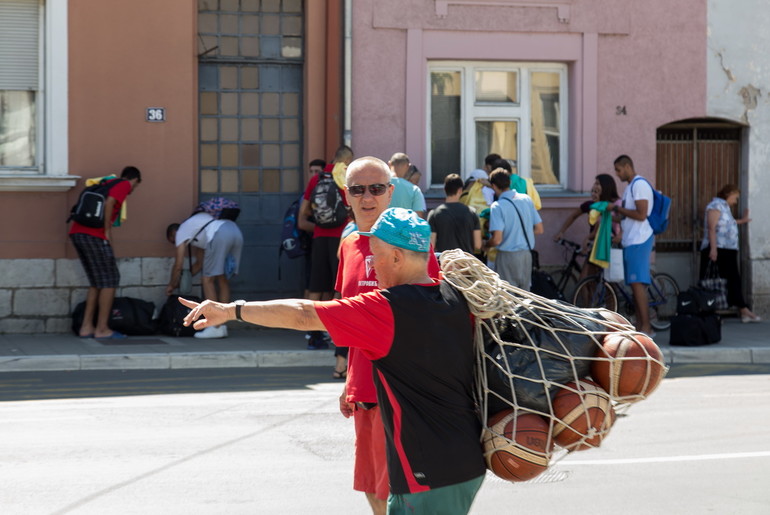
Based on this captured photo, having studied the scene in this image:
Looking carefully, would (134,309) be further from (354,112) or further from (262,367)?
(354,112)

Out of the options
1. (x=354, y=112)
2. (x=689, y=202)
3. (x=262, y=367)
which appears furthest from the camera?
(x=689, y=202)

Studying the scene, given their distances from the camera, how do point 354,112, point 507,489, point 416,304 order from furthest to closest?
1. point 354,112
2. point 507,489
3. point 416,304

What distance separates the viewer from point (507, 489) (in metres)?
7.04

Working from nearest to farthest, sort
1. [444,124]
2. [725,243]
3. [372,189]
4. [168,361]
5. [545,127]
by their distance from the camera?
[372,189], [168,361], [725,243], [444,124], [545,127]

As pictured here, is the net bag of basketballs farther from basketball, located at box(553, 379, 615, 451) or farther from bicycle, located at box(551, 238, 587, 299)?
bicycle, located at box(551, 238, 587, 299)

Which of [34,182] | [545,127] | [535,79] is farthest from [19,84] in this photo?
[545,127]

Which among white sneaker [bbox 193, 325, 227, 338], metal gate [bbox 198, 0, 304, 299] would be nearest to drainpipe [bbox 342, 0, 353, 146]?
metal gate [bbox 198, 0, 304, 299]

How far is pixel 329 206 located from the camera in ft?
40.0

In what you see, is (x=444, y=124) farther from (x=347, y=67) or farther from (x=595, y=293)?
(x=595, y=293)

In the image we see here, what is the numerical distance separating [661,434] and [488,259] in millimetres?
5119

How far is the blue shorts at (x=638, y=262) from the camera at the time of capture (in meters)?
13.5

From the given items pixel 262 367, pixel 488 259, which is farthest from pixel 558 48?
pixel 262 367

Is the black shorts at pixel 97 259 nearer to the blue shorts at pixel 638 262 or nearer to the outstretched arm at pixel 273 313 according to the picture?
the blue shorts at pixel 638 262

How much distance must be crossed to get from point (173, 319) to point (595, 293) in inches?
193
